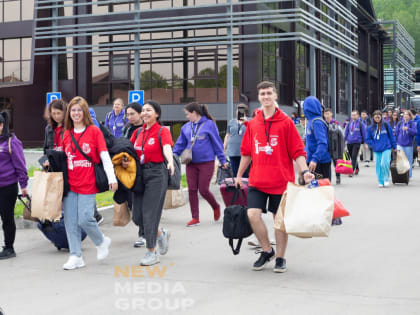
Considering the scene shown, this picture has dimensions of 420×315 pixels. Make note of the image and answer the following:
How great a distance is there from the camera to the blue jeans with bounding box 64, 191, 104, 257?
646 centimetres

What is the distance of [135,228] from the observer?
30.3 ft

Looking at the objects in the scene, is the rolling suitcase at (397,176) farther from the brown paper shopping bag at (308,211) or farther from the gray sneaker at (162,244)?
the brown paper shopping bag at (308,211)

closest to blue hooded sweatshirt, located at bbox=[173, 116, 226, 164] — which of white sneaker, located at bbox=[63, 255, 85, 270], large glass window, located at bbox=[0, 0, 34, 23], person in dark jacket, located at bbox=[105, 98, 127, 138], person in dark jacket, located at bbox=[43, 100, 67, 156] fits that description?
person in dark jacket, located at bbox=[105, 98, 127, 138]

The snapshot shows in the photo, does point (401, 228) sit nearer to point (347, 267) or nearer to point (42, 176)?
point (347, 267)

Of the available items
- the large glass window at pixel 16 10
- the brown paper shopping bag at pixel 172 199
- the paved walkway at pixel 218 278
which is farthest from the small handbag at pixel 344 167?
the large glass window at pixel 16 10

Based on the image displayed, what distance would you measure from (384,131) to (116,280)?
9.95 metres

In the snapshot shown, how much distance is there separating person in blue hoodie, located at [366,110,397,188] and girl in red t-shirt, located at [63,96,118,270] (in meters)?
9.39

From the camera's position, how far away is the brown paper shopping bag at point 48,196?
21.1ft

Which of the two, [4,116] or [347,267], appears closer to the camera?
[347,267]

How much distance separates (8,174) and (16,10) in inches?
1218

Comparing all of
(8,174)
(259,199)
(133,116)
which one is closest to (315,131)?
(133,116)

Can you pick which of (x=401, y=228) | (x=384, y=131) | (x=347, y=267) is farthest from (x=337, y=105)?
(x=347, y=267)

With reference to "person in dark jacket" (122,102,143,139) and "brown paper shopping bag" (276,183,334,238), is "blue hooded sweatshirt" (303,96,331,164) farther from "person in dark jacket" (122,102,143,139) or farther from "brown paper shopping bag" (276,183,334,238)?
"brown paper shopping bag" (276,183,334,238)

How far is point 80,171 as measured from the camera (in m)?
6.45
